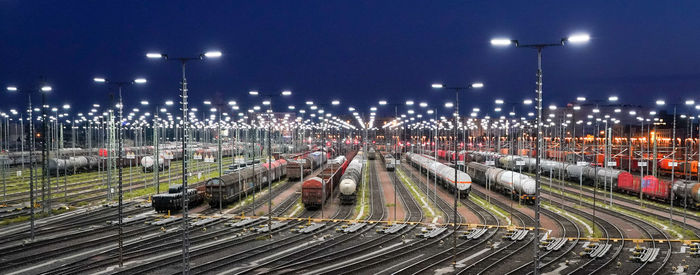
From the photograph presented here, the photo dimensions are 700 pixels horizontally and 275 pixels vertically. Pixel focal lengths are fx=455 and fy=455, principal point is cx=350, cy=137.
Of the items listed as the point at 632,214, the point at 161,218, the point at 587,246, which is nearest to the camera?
the point at 587,246

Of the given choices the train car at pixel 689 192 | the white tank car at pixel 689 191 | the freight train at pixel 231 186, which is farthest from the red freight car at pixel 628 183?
the freight train at pixel 231 186

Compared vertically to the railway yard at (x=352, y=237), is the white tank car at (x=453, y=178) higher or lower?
higher

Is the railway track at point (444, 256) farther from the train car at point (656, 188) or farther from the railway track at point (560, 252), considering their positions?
the train car at point (656, 188)

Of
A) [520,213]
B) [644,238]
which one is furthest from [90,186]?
→ [644,238]

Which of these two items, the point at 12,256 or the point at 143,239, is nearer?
the point at 12,256

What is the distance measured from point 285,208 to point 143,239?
1661cm

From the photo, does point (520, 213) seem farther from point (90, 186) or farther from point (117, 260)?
point (90, 186)

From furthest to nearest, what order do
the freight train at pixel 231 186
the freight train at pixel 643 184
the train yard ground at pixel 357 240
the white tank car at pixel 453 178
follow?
the white tank car at pixel 453 178 < the freight train at pixel 231 186 < the freight train at pixel 643 184 < the train yard ground at pixel 357 240

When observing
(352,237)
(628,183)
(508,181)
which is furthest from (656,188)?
(352,237)

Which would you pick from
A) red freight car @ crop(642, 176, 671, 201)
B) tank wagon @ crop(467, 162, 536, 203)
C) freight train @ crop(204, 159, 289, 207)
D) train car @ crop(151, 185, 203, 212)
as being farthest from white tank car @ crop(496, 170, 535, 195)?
train car @ crop(151, 185, 203, 212)

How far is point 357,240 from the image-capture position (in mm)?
31688

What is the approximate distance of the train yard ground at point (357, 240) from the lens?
25.0 meters

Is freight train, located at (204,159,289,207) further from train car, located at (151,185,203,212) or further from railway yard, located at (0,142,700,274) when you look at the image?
train car, located at (151,185,203,212)

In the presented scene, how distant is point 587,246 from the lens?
96.9 ft
